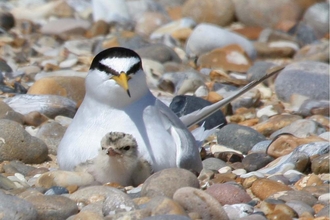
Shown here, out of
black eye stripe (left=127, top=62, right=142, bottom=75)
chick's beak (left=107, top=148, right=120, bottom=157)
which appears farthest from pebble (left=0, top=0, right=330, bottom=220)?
black eye stripe (left=127, top=62, right=142, bottom=75)

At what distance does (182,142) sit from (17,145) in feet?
3.13

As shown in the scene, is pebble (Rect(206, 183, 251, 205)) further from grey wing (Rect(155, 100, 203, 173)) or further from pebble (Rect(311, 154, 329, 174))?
pebble (Rect(311, 154, 329, 174))

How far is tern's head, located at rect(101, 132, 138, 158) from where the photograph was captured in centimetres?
397

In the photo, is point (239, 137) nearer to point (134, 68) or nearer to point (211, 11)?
point (134, 68)

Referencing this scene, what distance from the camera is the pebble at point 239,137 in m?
5.23

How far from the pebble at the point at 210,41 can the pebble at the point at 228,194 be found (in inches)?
168

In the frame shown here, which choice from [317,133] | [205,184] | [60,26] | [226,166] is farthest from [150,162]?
[60,26]

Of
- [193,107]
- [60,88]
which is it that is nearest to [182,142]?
[193,107]

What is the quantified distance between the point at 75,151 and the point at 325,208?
1.23 metres

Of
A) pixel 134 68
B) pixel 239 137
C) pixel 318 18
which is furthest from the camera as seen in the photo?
pixel 318 18

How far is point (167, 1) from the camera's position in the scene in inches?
438

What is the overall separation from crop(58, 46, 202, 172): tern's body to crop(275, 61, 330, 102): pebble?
2.49 m

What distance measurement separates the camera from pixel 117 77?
4137mm

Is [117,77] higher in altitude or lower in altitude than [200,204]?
higher
